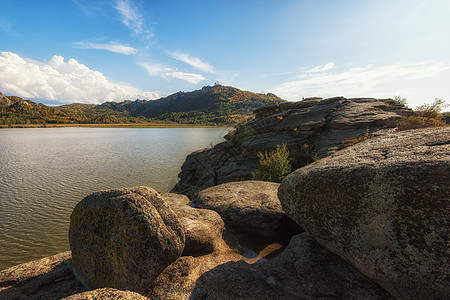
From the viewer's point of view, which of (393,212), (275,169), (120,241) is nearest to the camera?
(393,212)

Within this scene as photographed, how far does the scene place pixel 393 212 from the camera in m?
3.84

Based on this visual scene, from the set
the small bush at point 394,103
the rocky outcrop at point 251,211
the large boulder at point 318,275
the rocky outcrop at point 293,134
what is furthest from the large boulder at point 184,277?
the small bush at point 394,103

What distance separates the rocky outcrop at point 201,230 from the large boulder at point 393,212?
364 cm

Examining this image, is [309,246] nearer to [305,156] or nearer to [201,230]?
[201,230]

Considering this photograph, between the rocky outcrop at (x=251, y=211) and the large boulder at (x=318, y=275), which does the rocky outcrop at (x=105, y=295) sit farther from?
the rocky outcrop at (x=251, y=211)

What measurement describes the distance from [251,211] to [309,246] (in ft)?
9.74

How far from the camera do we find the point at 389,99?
20.7m

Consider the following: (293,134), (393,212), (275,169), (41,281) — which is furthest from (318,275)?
(293,134)

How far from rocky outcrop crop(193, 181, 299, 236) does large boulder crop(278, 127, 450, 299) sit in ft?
10.4

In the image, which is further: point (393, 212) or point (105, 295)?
point (393, 212)

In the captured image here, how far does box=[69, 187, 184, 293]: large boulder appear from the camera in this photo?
468 cm

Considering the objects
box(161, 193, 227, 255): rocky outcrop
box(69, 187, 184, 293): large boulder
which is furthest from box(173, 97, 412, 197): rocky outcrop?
box(69, 187, 184, 293): large boulder

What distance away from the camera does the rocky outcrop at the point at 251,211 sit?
8273mm

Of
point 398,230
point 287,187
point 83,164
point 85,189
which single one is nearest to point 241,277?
point 287,187
